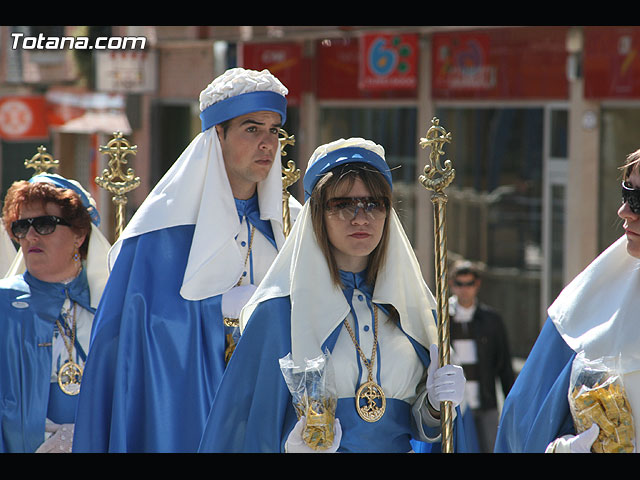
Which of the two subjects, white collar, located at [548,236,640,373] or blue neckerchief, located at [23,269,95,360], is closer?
white collar, located at [548,236,640,373]

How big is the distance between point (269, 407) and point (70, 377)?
1.56m

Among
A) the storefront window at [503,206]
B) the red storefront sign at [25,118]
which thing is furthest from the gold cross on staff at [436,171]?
the red storefront sign at [25,118]

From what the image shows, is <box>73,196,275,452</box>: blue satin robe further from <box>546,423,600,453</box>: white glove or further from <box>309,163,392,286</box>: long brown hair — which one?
<box>546,423,600,453</box>: white glove

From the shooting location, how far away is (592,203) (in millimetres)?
11016

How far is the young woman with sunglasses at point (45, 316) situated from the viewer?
15.5 ft

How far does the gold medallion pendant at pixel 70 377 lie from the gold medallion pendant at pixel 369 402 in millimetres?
1757

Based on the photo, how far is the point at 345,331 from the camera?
3594mm

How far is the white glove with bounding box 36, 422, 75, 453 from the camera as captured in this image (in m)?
4.69

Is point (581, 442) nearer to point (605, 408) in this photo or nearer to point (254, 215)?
point (605, 408)

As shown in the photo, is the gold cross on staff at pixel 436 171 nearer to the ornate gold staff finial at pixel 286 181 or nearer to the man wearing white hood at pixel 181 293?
the man wearing white hood at pixel 181 293

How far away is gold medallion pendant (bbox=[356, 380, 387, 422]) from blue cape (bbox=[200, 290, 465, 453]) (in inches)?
1.0

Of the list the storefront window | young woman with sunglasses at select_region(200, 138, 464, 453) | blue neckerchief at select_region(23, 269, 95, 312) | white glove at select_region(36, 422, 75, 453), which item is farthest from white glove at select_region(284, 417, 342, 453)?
the storefront window

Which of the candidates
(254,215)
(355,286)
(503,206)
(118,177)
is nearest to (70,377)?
(254,215)

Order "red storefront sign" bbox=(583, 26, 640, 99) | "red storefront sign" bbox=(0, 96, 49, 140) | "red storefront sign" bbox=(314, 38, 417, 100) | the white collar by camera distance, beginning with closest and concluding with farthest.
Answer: the white collar → "red storefront sign" bbox=(583, 26, 640, 99) → "red storefront sign" bbox=(314, 38, 417, 100) → "red storefront sign" bbox=(0, 96, 49, 140)
